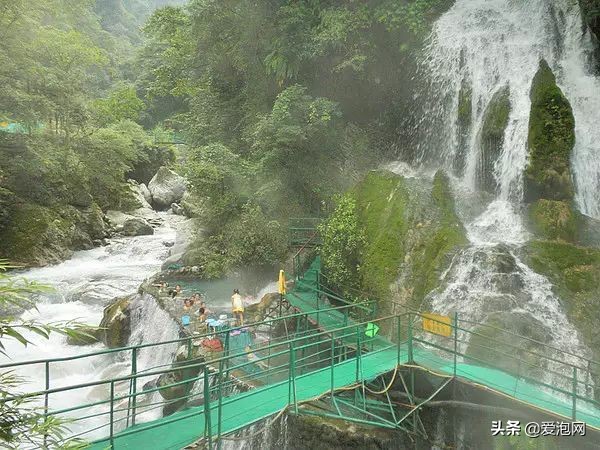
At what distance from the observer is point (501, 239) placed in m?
12.8

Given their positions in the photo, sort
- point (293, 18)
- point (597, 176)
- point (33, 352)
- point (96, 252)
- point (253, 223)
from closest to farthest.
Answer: point (597, 176) < point (33, 352) < point (253, 223) < point (293, 18) < point (96, 252)

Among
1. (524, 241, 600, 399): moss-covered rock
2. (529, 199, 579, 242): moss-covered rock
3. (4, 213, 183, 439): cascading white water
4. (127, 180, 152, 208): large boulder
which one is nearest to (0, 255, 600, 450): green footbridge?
(524, 241, 600, 399): moss-covered rock

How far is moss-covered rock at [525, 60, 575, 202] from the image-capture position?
13.2 m

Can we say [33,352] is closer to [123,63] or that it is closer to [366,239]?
[366,239]

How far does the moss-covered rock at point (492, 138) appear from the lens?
49.3ft

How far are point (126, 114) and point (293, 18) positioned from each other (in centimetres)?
2382

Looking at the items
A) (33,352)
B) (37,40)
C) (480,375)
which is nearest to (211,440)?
(480,375)

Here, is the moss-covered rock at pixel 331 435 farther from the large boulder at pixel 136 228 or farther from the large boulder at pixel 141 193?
the large boulder at pixel 141 193

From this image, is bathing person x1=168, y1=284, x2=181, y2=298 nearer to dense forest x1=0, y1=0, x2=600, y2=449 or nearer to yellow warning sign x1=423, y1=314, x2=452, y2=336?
dense forest x1=0, y1=0, x2=600, y2=449

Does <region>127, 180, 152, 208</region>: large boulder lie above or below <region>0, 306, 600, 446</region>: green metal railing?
above

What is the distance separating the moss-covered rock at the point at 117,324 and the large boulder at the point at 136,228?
12.8 metres

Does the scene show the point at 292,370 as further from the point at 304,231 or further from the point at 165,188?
the point at 165,188

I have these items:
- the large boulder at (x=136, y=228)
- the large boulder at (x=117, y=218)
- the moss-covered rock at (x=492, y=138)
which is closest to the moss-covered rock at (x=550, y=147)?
the moss-covered rock at (x=492, y=138)

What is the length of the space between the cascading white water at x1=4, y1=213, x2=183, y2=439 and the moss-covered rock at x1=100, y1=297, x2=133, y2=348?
231 mm
